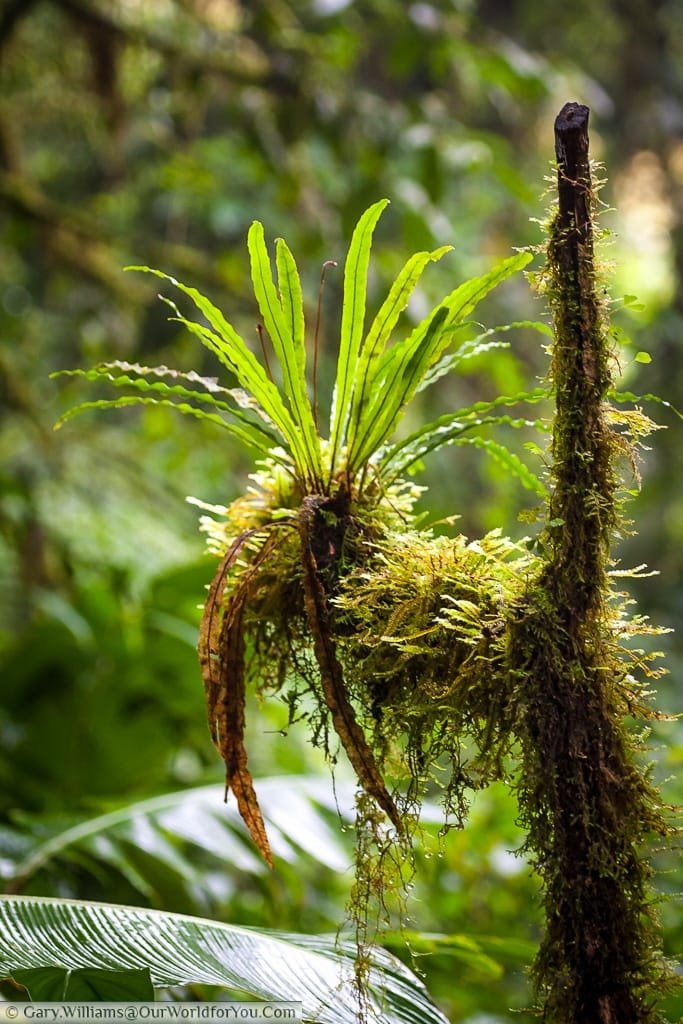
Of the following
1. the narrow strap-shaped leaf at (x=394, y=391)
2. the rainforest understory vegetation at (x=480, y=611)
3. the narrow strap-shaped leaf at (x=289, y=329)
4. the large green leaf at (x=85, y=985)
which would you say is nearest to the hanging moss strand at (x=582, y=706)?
the rainforest understory vegetation at (x=480, y=611)

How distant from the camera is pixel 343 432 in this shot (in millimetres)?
915

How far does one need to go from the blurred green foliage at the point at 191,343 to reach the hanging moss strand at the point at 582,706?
15 cm

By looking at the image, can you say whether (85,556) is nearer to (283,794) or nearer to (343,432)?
(283,794)

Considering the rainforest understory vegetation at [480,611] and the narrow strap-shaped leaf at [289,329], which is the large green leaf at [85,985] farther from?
the narrow strap-shaped leaf at [289,329]

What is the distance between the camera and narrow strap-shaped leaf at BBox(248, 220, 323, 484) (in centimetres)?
84

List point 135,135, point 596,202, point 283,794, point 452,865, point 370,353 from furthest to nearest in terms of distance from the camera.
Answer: point 135,135
point 452,865
point 283,794
point 370,353
point 596,202

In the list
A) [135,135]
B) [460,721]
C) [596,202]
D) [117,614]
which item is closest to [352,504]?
[460,721]

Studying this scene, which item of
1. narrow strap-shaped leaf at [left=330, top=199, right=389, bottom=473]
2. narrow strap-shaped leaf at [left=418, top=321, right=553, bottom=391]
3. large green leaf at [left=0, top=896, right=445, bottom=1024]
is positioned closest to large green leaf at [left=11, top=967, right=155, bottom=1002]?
large green leaf at [left=0, top=896, right=445, bottom=1024]

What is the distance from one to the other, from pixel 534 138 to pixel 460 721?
6317mm

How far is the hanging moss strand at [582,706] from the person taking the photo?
75 centimetres

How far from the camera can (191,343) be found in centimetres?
338

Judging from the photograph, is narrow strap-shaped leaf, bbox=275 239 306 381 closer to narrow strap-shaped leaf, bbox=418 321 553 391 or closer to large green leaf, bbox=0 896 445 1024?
narrow strap-shaped leaf, bbox=418 321 553 391

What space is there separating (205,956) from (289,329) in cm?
60

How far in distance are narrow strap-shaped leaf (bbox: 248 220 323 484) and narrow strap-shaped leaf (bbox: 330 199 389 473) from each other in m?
0.04
